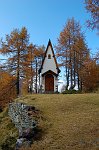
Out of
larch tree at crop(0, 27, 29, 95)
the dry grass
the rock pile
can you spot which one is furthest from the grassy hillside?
larch tree at crop(0, 27, 29, 95)

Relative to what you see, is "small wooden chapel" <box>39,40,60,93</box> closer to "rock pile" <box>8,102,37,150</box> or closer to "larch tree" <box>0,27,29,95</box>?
"larch tree" <box>0,27,29,95</box>

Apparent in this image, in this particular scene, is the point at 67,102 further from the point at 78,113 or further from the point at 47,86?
the point at 47,86

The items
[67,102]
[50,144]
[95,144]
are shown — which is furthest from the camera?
[67,102]

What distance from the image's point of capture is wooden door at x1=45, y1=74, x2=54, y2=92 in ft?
119

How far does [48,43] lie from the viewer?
123ft

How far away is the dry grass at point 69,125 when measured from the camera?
12773 millimetres

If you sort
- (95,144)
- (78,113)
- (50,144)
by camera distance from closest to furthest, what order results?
1. (95,144)
2. (50,144)
3. (78,113)

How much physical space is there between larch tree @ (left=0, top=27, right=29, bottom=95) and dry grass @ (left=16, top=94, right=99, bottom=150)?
1576 centimetres

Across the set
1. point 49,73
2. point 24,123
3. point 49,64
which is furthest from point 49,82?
point 24,123

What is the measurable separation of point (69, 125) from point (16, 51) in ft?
72.4

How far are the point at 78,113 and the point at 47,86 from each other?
19.6 metres

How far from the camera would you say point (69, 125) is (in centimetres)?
1489

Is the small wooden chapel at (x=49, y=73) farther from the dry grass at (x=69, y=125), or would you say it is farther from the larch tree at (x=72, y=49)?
the dry grass at (x=69, y=125)

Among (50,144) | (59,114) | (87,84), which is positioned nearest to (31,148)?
(50,144)
